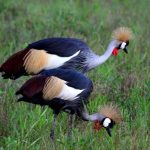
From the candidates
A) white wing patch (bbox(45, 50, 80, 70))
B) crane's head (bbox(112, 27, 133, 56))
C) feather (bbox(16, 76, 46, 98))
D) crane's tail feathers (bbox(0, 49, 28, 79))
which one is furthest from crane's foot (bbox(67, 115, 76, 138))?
crane's head (bbox(112, 27, 133, 56))

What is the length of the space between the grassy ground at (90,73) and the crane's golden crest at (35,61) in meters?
0.30

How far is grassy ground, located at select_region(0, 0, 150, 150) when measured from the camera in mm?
5539

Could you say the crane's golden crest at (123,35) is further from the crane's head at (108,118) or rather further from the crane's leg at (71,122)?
the crane's head at (108,118)

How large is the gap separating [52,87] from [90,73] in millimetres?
1898

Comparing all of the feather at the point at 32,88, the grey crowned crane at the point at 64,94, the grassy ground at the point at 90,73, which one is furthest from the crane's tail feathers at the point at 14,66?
the feather at the point at 32,88

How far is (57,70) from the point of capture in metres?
5.77

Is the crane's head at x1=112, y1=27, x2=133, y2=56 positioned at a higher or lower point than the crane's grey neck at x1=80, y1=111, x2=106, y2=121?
higher

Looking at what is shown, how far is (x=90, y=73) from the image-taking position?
7398 mm

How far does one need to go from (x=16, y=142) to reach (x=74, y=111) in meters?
0.66

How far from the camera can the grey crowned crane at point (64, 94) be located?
552 cm

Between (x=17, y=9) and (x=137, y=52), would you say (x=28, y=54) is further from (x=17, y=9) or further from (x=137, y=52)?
(x=17, y=9)

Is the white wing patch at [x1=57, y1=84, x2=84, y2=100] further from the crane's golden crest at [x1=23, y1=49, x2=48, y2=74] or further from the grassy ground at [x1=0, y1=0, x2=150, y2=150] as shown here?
the crane's golden crest at [x1=23, y1=49, x2=48, y2=74]

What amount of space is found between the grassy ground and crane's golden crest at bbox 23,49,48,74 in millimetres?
297

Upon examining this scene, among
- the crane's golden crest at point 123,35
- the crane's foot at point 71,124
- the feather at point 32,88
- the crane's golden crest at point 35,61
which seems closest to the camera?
the feather at point 32,88
